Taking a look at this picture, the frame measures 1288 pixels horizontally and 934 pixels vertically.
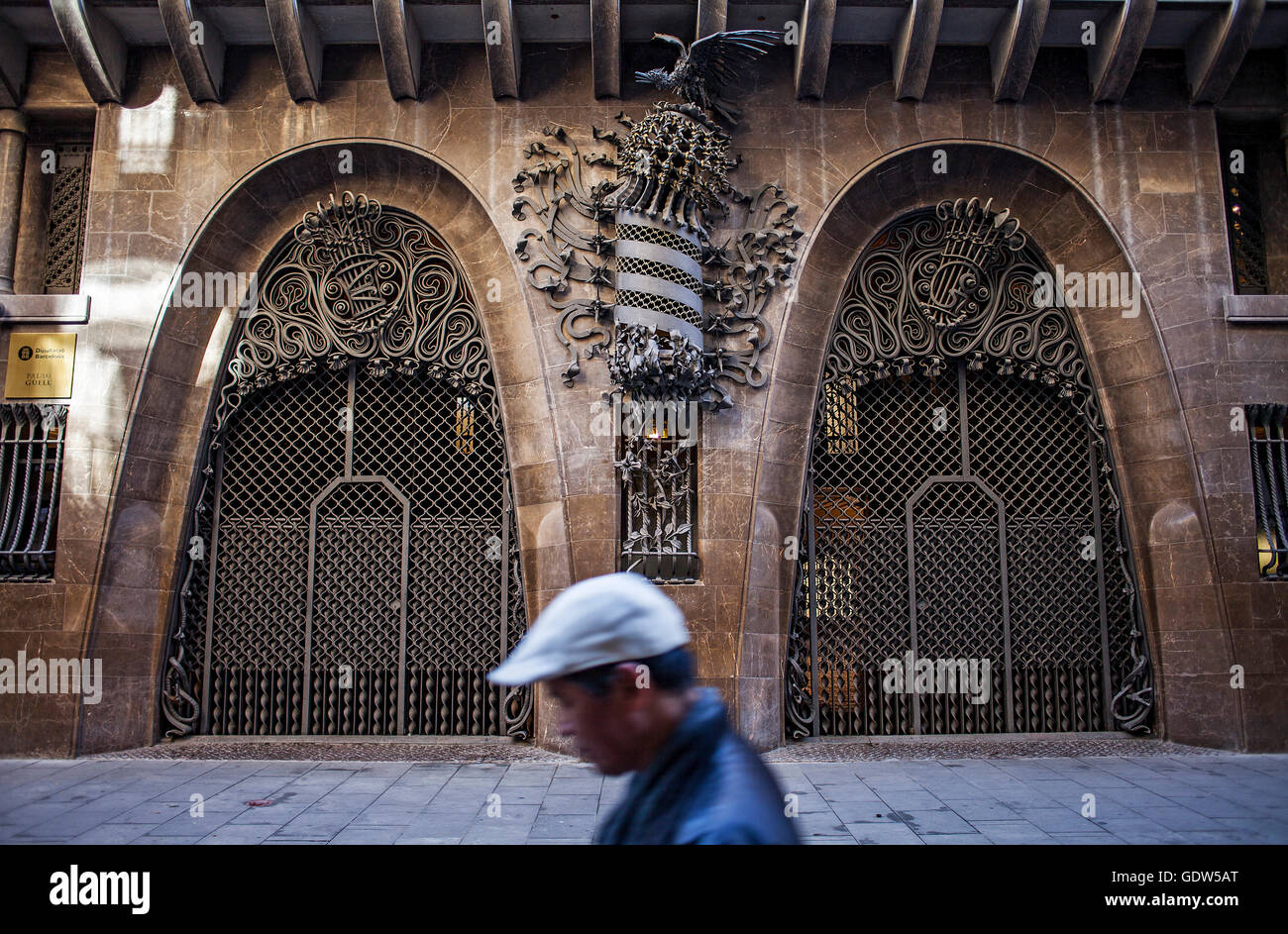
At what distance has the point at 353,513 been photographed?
10617 mm

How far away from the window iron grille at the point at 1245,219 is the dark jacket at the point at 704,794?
37.1ft

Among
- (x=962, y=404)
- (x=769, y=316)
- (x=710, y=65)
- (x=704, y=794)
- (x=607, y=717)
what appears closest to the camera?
→ (x=704, y=794)

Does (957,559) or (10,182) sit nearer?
(10,182)

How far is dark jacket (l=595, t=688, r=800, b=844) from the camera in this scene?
171cm

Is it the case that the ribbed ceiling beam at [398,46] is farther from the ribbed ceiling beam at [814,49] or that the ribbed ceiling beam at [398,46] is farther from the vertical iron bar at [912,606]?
the vertical iron bar at [912,606]

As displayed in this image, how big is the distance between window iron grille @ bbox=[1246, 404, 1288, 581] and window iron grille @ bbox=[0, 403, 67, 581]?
13.2 metres

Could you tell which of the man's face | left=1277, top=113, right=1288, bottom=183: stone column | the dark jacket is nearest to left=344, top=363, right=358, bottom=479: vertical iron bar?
the man's face

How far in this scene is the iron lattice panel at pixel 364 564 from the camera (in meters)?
10.3

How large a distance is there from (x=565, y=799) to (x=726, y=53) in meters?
7.81

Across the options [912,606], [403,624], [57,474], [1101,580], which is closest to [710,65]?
[912,606]

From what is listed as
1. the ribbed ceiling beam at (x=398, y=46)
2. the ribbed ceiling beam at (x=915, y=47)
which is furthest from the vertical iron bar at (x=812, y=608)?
the ribbed ceiling beam at (x=398, y=46)

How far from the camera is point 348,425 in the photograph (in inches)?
422

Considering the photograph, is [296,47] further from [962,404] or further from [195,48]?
[962,404]
